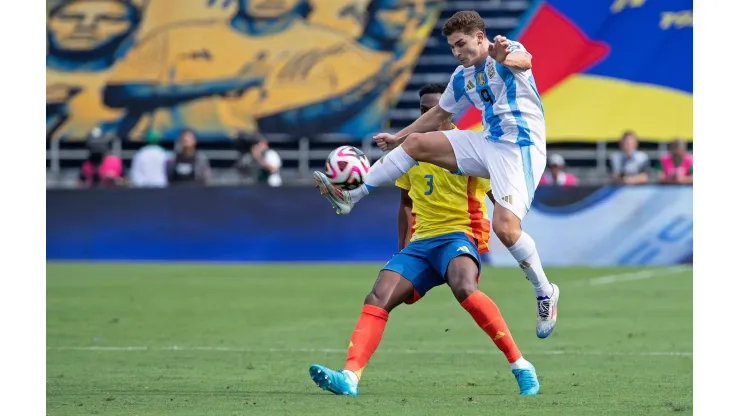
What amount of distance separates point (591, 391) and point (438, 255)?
140 centimetres

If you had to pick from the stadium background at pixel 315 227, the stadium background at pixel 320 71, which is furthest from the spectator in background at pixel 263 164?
the stadium background at pixel 320 71

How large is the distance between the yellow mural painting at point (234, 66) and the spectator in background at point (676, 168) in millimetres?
6798

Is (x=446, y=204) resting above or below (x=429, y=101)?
below

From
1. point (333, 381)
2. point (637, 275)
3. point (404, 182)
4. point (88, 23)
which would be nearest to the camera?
point (333, 381)

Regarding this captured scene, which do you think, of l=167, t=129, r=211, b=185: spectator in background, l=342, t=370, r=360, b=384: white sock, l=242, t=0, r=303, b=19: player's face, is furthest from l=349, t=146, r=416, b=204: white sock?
l=242, t=0, r=303, b=19: player's face

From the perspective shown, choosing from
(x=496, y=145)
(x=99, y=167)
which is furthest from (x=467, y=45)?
(x=99, y=167)

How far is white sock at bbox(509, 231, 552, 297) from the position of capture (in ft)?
30.1

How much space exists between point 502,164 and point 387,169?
755 millimetres

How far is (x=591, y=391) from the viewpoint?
956cm

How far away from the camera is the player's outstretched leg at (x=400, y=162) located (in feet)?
30.0

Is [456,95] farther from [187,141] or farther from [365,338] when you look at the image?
[187,141]

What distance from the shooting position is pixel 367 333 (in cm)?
920
